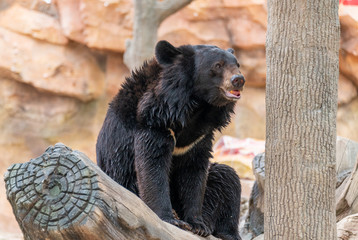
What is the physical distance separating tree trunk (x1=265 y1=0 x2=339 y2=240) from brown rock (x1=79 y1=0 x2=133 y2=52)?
27.5 feet

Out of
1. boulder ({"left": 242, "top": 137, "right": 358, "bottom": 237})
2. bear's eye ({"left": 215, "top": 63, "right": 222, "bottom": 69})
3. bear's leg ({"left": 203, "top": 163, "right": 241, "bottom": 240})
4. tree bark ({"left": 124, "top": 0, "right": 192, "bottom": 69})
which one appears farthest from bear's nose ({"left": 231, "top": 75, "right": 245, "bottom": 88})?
tree bark ({"left": 124, "top": 0, "right": 192, "bottom": 69})

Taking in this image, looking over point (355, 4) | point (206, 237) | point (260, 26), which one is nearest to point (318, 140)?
point (206, 237)

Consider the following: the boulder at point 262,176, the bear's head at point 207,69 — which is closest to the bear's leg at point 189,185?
the bear's head at point 207,69

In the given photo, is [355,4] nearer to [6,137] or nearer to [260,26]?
[260,26]

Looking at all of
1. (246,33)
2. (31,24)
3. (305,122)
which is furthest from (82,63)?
(305,122)

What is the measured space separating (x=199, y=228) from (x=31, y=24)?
27.4 feet

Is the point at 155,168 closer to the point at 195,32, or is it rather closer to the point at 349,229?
the point at 349,229

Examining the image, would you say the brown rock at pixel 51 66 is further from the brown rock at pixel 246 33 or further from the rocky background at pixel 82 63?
the brown rock at pixel 246 33

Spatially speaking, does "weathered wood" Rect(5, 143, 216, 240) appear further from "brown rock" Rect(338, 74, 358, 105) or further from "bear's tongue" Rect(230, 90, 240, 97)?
"brown rock" Rect(338, 74, 358, 105)

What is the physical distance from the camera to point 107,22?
37.3 feet

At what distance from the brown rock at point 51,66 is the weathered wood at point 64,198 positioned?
8.79 m

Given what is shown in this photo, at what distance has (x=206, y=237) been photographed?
3744mm

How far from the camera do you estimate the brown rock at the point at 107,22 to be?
11.2m

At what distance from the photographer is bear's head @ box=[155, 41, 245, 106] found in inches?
148
